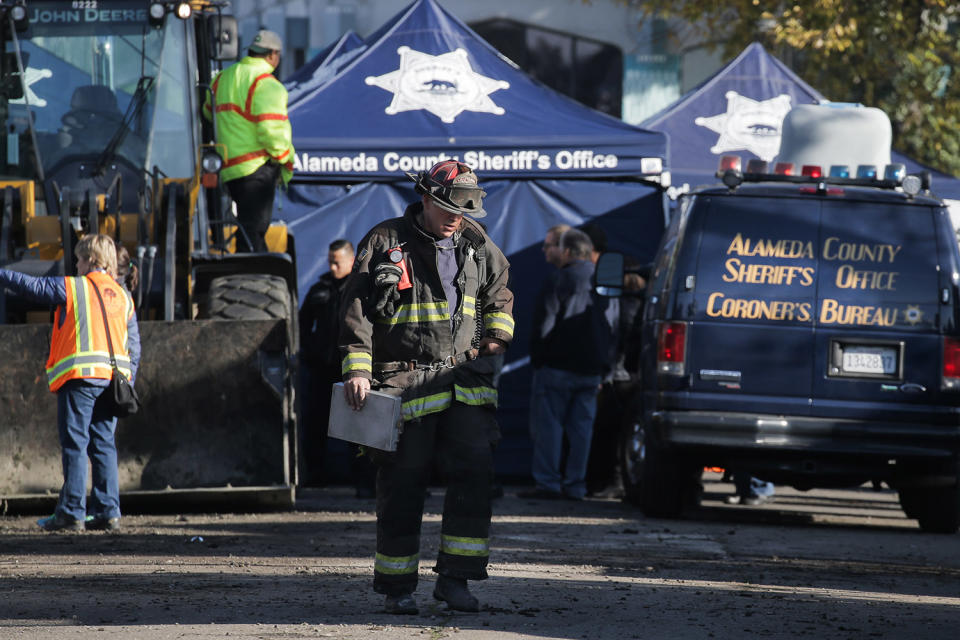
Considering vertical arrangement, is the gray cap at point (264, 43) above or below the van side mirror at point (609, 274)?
above

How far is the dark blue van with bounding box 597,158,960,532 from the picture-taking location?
968cm

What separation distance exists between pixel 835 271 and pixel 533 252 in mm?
3927

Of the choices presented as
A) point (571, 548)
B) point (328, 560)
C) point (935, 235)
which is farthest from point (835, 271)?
point (328, 560)

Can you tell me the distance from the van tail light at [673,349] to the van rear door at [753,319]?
0.04 metres

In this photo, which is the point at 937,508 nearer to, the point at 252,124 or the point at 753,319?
the point at 753,319

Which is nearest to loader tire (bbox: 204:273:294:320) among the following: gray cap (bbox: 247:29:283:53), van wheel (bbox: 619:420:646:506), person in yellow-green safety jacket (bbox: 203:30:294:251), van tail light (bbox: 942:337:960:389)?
person in yellow-green safety jacket (bbox: 203:30:294:251)

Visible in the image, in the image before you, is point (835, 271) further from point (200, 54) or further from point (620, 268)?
point (200, 54)

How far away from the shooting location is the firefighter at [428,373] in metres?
6.09

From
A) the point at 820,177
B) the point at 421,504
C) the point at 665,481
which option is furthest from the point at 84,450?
the point at 820,177

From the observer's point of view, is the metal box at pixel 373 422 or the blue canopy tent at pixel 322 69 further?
the blue canopy tent at pixel 322 69

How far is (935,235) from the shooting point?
32.2ft

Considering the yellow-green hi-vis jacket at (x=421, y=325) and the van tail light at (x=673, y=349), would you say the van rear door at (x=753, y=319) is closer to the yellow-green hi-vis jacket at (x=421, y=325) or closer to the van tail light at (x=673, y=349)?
the van tail light at (x=673, y=349)

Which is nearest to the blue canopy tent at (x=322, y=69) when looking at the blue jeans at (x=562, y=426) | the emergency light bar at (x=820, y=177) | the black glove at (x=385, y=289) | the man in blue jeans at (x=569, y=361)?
the man in blue jeans at (x=569, y=361)

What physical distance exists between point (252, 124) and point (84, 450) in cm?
308
